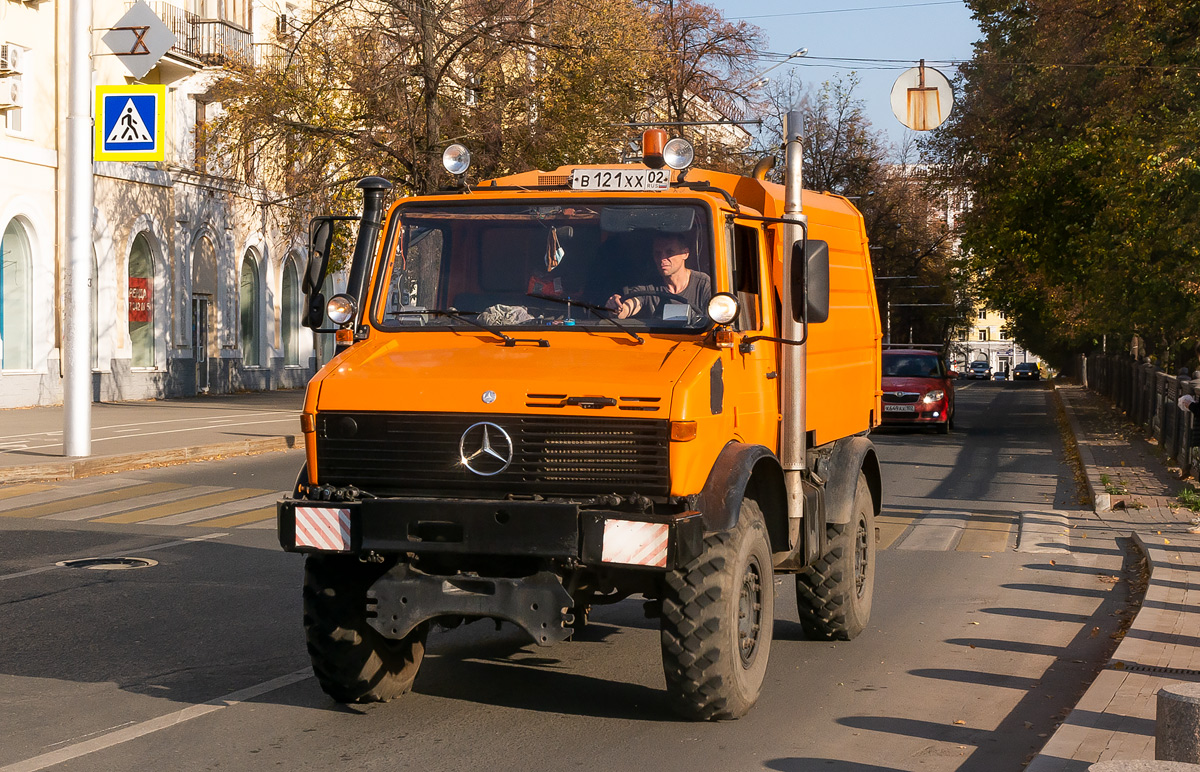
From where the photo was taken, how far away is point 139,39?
18031mm

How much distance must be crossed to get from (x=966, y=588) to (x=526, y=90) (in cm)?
1935

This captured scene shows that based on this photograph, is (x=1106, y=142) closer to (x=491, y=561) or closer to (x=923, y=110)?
(x=923, y=110)

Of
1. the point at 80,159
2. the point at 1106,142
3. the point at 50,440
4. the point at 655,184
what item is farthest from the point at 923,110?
the point at 655,184

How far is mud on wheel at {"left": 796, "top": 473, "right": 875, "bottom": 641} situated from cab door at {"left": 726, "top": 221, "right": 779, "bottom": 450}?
1.27 meters

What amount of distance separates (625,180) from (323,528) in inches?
87.5

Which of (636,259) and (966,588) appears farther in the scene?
(966,588)

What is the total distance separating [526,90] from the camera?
2761 centimetres

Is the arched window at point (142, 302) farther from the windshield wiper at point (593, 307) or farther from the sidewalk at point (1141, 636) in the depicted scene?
the windshield wiper at point (593, 307)

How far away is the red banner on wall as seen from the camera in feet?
111

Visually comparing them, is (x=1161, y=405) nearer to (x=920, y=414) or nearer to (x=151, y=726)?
(x=920, y=414)

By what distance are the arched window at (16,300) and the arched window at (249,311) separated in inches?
406

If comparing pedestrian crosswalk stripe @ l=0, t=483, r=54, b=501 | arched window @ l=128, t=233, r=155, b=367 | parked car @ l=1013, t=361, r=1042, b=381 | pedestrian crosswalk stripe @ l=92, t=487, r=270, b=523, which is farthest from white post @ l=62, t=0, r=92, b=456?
parked car @ l=1013, t=361, r=1042, b=381

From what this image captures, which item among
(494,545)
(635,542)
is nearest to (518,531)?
(494,545)

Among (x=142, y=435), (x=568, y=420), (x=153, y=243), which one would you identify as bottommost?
(x=142, y=435)
